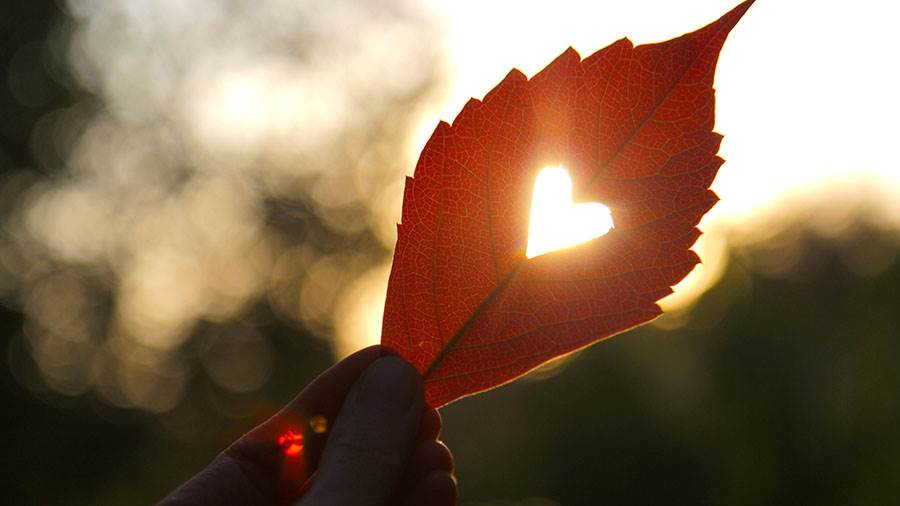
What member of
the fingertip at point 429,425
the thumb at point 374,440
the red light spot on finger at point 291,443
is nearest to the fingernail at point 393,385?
the thumb at point 374,440

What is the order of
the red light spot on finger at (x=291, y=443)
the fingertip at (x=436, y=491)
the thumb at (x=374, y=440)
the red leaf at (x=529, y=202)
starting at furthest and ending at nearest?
the red light spot on finger at (x=291, y=443), the fingertip at (x=436, y=491), the thumb at (x=374, y=440), the red leaf at (x=529, y=202)

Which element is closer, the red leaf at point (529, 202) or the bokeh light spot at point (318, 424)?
the red leaf at point (529, 202)

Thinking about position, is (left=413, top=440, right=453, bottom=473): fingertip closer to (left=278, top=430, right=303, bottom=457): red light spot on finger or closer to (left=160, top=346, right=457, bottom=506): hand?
(left=160, top=346, right=457, bottom=506): hand

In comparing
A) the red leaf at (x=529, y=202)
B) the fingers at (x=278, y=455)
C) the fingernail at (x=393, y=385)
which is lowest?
the fingers at (x=278, y=455)

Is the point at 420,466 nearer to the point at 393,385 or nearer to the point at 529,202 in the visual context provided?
the point at 393,385

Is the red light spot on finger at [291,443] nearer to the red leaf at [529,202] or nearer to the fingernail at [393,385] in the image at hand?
the fingernail at [393,385]

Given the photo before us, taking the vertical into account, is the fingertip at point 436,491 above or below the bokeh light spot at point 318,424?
below

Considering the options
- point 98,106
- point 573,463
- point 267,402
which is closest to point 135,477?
point 267,402

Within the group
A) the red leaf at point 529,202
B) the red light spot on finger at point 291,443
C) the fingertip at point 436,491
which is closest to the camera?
the red leaf at point 529,202

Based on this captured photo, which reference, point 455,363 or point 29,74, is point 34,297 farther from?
point 455,363
